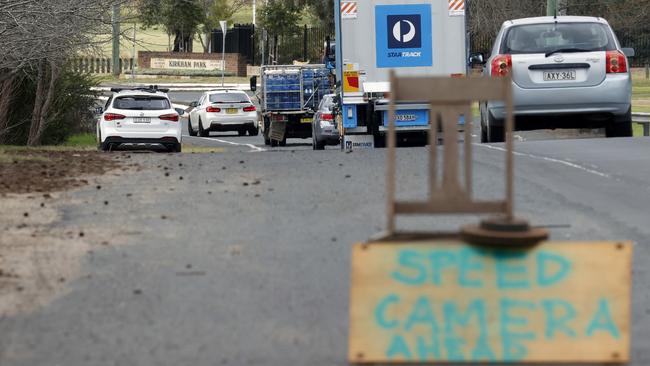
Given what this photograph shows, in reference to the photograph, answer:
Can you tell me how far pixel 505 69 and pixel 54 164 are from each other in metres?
6.33

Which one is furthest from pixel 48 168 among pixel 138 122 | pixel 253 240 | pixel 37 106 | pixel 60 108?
pixel 60 108

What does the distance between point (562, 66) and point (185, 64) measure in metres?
59.8

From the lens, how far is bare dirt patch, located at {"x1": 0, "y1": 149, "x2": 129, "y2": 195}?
15.6 meters

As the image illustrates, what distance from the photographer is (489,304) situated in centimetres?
662

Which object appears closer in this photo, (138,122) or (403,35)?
(403,35)

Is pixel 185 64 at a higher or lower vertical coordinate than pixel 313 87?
higher

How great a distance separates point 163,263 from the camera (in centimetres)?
1027

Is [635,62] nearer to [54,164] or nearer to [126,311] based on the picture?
[54,164]

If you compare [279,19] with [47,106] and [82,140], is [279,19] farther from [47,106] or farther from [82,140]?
[47,106]

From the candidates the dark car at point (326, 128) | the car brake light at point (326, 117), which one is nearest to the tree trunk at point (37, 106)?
the dark car at point (326, 128)

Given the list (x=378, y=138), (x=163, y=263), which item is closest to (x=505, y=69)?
(x=378, y=138)

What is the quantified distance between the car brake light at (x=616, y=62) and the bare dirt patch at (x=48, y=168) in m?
6.87

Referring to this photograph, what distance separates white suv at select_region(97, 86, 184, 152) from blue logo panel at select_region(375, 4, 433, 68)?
21.3ft

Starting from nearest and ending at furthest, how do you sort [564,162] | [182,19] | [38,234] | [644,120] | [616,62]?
[38,234]
[564,162]
[616,62]
[644,120]
[182,19]
